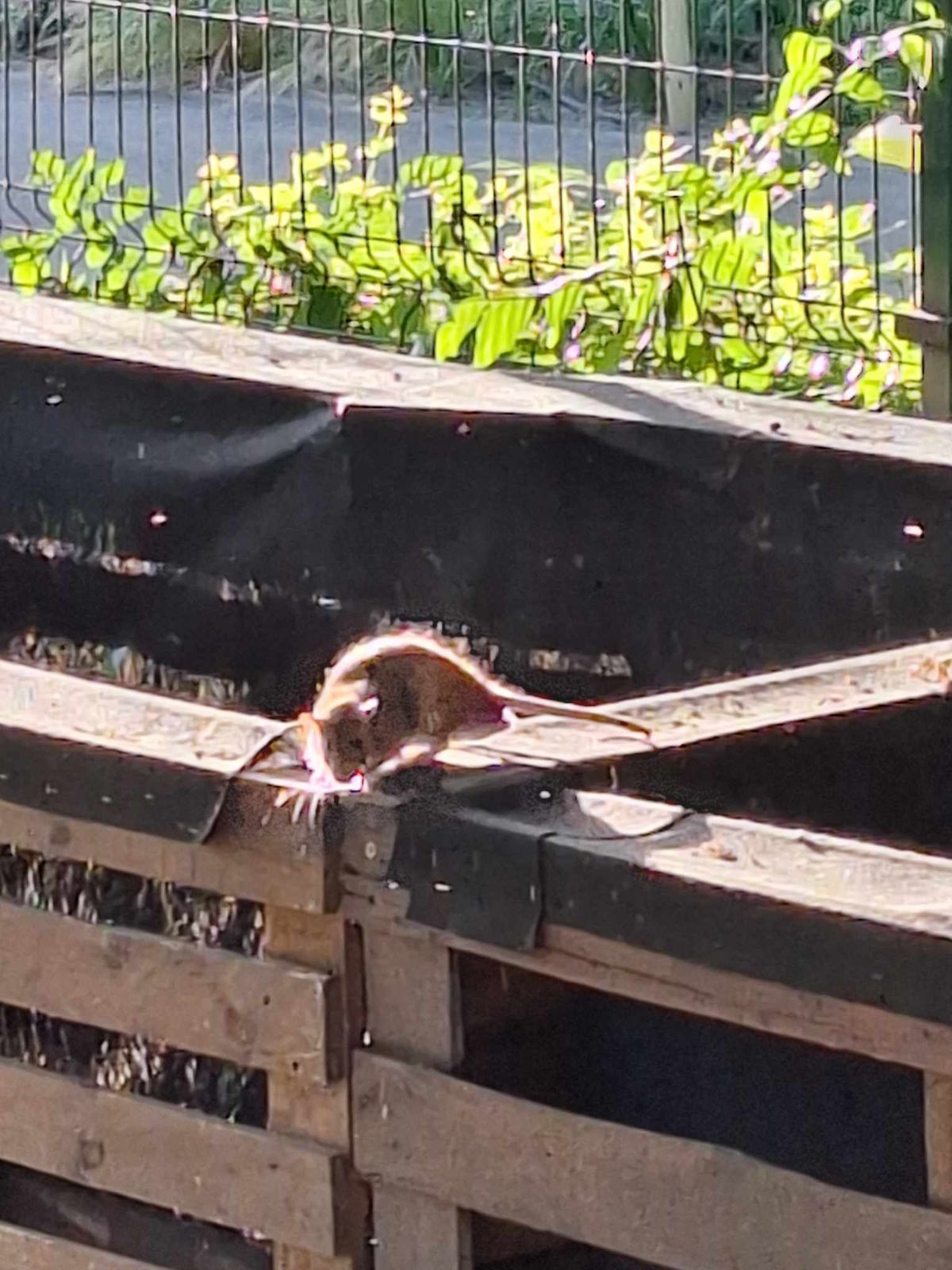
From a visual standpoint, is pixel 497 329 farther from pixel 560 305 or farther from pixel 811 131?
pixel 811 131

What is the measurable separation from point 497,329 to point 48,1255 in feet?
6.63

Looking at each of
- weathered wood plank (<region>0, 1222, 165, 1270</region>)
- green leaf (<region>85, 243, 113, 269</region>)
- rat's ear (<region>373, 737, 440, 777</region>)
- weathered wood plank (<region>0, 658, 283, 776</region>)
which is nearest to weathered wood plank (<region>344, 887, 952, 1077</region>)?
rat's ear (<region>373, 737, 440, 777</region>)

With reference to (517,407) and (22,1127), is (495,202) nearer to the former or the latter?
(517,407)

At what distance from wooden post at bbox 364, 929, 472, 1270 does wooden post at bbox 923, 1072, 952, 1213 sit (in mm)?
513

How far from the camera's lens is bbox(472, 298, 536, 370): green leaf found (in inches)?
187

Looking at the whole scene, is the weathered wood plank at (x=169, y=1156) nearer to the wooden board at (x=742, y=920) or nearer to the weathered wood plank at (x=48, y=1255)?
the weathered wood plank at (x=48, y=1255)

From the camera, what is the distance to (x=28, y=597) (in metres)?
4.89

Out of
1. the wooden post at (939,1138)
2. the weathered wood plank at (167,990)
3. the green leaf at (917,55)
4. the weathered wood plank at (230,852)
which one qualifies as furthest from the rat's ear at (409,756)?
the green leaf at (917,55)

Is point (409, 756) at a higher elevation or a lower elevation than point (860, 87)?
lower

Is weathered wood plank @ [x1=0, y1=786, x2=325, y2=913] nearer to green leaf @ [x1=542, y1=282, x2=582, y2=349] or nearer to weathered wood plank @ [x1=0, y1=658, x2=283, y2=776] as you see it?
weathered wood plank @ [x1=0, y1=658, x2=283, y2=776]

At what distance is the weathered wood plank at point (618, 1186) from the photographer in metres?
2.54

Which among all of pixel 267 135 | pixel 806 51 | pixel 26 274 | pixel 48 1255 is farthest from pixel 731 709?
pixel 26 274

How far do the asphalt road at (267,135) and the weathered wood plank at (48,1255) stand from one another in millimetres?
2930

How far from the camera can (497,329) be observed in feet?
15.6
